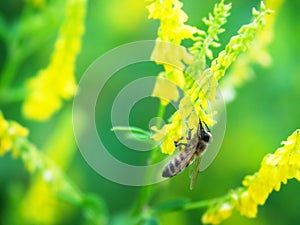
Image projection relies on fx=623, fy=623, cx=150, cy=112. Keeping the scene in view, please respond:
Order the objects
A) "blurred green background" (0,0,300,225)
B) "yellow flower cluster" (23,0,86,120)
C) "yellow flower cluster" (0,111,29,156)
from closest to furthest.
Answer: "yellow flower cluster" (0,111,29,156), "yellow flower cluster" (23,0,86,120), "blurred green background" (0,0,300,225)

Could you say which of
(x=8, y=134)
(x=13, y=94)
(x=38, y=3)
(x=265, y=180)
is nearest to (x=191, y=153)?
(x=265, y=180)

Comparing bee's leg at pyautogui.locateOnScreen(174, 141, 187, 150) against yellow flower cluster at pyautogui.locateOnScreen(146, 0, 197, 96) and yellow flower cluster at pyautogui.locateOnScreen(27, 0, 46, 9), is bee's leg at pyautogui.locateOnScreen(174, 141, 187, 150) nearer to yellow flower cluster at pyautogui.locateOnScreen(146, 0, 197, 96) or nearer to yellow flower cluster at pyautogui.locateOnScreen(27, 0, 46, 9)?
→ yellow flower cluster at pyautogui.locateOnScreen(146, 0, 197, 96)

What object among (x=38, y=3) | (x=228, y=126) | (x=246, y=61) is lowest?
(x=246, y=61)

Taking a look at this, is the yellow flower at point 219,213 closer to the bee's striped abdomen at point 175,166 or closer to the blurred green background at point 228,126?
the bee's striped abdomen at point 175,166

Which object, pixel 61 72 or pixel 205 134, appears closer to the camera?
pixel 205 134

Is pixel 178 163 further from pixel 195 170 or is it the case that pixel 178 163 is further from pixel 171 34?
pixel 171 34

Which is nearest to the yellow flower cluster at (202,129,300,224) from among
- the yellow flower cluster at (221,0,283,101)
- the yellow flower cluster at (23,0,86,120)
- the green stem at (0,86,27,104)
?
the yellow flower cluster at (221,0,283,101)
